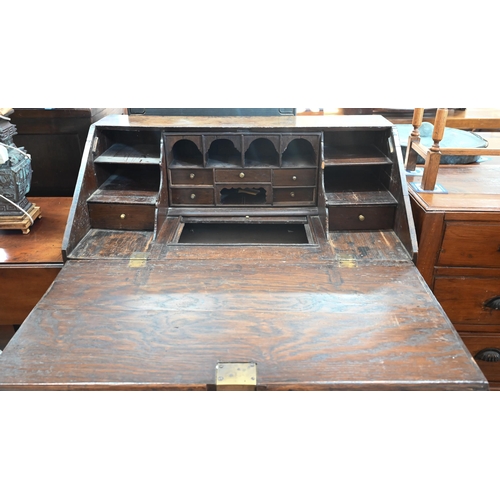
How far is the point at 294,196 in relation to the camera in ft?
6.34

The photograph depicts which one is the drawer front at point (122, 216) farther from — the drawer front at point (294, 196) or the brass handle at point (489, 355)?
the brass handle at point (489, 355)

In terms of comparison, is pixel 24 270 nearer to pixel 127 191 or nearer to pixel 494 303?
pixel 127 191

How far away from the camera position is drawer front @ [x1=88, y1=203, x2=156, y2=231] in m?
1.80

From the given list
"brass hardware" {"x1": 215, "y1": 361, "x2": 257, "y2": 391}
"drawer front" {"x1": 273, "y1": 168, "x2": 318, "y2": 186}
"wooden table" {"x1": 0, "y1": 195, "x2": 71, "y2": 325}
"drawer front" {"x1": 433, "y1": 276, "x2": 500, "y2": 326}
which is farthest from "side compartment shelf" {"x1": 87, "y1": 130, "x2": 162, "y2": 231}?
"drawer front" {"x1": 433, "y1": 276, "x2": 500, "y2": 326}

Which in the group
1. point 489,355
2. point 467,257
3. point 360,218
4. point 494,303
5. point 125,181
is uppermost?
point 125,181

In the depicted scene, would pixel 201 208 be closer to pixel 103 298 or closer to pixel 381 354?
pixel 103 298

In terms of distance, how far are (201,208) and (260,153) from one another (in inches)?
14.2

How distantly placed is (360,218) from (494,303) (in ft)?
2.21

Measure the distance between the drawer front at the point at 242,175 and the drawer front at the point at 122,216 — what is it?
31 centimetres

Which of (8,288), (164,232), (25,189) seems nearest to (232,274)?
(164,232)

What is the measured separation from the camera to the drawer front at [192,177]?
6.15 ft

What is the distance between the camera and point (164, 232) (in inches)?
70.8

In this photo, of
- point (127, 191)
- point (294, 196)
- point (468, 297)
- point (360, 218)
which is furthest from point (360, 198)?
point (127, 191)

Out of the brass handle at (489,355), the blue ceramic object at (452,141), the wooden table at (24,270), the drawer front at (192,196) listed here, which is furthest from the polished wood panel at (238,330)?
the blue ceramic object at (452,141)
